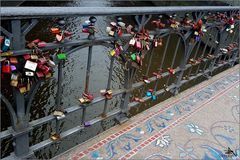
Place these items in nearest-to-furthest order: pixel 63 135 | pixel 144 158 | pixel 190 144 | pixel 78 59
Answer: pixel 63 135
pixel 144 158
pixel 190 144
pixel 78 59

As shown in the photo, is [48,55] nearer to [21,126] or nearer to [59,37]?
[59,37]

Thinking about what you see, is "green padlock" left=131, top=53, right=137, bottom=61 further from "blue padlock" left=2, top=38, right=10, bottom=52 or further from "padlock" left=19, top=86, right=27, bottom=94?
"blue padlock" left=2, top=38, right=10, bottom=52

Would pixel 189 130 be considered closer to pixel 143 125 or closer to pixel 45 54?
pixel 143 125

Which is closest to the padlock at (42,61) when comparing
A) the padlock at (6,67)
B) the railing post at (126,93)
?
the padlock at (6,67)

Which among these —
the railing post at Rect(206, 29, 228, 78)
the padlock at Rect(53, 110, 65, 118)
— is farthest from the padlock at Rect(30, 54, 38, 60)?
the railing post at Rect(206, 29, 228, 78)

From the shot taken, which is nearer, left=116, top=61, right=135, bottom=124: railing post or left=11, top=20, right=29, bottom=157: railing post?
left=11, top=20, right=29, bottom=157: railing post

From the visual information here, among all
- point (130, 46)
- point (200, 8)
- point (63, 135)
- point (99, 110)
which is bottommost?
point (99, 110)

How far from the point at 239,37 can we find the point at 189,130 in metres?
3.60

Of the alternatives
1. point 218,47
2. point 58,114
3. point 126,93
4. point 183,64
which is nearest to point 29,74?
point 58,114

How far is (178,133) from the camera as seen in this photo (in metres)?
3.86

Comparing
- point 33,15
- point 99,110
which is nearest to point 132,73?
point 33,15

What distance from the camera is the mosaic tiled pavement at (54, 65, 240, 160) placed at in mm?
3316

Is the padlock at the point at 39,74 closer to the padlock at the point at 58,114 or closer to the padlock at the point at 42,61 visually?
the padlock at the point at 42,61

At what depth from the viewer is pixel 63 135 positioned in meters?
2.99
